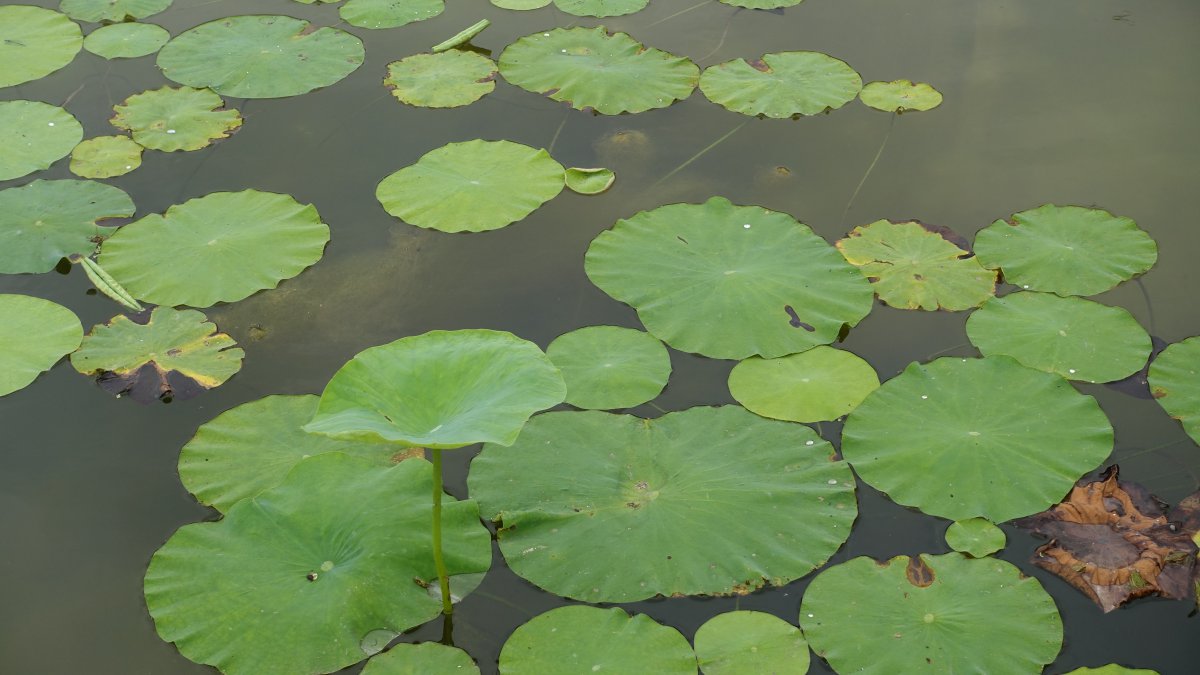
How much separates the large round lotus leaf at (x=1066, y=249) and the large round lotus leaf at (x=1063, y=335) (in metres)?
0.10

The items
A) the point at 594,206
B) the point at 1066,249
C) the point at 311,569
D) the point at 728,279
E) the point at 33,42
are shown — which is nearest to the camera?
the point at 311,569

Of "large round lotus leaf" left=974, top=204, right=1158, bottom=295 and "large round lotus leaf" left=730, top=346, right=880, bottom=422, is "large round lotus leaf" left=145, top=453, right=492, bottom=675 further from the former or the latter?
"large round lotus leaf" left=974, top=204, right=1158, bottom=295

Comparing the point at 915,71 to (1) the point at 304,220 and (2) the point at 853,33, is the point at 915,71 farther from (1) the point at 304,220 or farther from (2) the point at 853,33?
(1) the point at 304,220

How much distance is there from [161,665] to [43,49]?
356 centimetres

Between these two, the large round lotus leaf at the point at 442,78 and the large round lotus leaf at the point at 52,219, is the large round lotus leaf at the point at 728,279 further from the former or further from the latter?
the large round lotus leaf at the point at 52,219

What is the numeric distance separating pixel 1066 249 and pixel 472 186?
7.17 ft

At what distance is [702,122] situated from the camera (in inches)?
183

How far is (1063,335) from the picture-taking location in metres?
3.55

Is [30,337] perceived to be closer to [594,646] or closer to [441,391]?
[441,391]

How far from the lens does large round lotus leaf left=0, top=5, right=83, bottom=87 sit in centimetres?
498

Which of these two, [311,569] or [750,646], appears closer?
[750,646]

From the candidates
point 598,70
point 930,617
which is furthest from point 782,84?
point 930,617

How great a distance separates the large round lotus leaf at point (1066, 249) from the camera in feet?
12.4

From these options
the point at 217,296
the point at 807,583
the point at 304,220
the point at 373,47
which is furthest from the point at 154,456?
the point at 373,47
